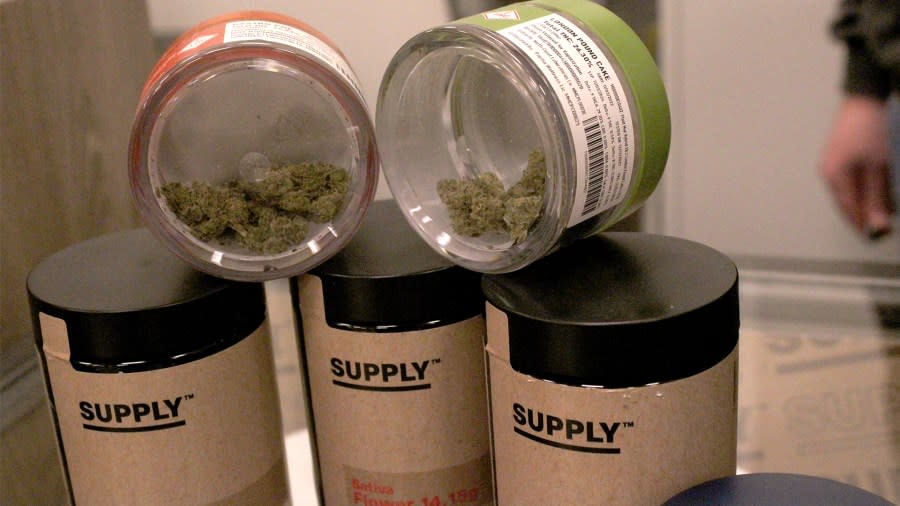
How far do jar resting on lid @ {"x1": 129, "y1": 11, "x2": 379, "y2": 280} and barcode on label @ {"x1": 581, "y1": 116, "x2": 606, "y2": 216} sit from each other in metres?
0.14

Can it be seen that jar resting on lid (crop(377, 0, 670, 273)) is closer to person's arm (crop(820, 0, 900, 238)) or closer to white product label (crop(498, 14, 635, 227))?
white product label (crop(498, 14, 635, 227))

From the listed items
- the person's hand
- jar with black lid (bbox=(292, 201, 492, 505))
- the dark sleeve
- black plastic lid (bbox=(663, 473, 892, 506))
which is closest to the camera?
black plastic lid (bbox=(663, 473, 892, 506))

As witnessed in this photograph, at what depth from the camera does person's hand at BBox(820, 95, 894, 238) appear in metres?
0.87

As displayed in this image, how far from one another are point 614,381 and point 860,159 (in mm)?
575

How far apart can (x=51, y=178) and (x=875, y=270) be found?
0.89 metres

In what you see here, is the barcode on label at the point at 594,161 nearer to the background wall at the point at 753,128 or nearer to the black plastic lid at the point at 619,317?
the black plastic lid at the point at 619,317

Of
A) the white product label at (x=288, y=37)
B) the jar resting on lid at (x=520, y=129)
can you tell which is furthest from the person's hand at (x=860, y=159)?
the white product label at (x=288, y=37)

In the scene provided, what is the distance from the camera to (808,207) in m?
1.06

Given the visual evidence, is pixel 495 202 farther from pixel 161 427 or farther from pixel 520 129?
pixel 161 427

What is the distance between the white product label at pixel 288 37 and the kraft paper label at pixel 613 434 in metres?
0.17

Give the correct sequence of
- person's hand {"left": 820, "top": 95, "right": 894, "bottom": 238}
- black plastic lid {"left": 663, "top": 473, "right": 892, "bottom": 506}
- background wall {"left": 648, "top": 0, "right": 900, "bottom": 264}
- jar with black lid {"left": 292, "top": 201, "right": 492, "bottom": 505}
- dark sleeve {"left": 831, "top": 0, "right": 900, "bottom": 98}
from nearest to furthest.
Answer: black plastic lid {"left": 663, "top": 473, "right": 892, "bottom": 506}, jar with black lid {"left": 292, "top": 201, "right": 492, "bottom": 505}, dark sleeve {"left": 831, "top": 0, "right": 900, "bottom": 98}, person's hand {"left": 820, "top": 95, "right": 894, "bottom": 238}, background wall {"left": 648, "top": 0, "right": 900, "bottom": 264}

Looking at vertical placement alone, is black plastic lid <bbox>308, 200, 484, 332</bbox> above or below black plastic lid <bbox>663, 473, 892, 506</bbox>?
above

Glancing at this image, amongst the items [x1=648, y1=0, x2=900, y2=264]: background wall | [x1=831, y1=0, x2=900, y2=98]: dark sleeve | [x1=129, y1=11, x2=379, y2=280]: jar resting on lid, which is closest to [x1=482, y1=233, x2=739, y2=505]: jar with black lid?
[x1=129, y1=11, x2=379, y2=280]: jar resting on lid

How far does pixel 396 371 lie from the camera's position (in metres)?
0.55
